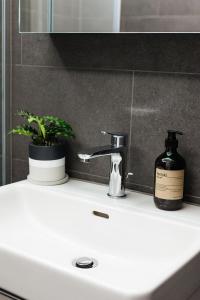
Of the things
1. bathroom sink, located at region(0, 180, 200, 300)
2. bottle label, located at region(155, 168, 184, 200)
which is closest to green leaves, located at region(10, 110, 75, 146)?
bathroom sink, located at region(0, 180, 200, 300)

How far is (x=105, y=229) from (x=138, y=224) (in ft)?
0.34

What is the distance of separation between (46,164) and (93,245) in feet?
1.00

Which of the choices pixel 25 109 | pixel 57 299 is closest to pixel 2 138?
pixel 25 109

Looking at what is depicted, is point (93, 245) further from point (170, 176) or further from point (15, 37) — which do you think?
point (15, 37)

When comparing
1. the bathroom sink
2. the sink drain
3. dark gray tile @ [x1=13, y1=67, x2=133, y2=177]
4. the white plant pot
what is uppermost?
dark gray tile @ [x1=13, y1=67, x2=133, y2=177]

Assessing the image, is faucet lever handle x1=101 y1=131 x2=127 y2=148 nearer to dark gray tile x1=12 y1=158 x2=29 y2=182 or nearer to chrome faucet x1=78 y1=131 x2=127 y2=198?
chrome faucet x1=78 y1=131 x2=127 y2=198

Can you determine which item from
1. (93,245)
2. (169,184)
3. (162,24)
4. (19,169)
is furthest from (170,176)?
(19,169)

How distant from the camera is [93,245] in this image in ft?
4.02

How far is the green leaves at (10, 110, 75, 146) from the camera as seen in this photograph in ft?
4.59

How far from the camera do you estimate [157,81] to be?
127cm

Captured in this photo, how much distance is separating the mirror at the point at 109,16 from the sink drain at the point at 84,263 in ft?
1.94

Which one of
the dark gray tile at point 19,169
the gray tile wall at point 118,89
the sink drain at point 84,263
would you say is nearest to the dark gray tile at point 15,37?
the gray tile wall at point 118,89

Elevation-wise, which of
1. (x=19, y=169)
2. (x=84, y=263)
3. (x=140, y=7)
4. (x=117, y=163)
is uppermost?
(x=140, y=7)

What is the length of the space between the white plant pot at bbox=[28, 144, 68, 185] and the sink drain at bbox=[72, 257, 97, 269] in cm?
32
